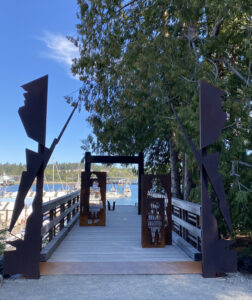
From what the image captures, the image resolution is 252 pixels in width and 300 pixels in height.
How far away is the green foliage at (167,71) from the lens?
555 centimetres

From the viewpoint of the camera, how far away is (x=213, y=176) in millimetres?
4230

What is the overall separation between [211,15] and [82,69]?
4439 millimetres

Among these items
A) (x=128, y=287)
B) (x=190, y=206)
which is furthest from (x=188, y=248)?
(x=128, y=287)

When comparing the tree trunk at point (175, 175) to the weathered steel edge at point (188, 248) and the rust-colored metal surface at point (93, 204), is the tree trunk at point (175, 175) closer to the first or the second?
the rust-colored metal surface at point (93, 204)

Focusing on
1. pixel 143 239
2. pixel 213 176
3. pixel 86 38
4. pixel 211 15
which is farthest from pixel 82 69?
pixel 213 176

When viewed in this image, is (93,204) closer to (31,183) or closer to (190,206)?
(190,206)

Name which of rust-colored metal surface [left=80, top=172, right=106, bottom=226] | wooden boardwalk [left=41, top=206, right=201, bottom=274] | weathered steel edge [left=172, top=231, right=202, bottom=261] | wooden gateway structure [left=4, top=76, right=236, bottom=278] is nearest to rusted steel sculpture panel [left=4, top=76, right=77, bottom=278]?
wooden gateway structure [left=4, top=76, right=236, bottom=278]

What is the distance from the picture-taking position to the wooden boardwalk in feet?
14.0

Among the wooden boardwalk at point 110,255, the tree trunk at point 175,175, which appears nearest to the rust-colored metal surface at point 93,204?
the wooden boardwalk at point 110,255

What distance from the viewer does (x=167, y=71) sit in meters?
7.29

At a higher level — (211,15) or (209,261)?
(211,15)

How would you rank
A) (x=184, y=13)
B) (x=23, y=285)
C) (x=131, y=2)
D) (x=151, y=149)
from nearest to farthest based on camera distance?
(x=23, y=285)
(x=184, y=13)
(x=131, y=2)
(x=151, y=149)

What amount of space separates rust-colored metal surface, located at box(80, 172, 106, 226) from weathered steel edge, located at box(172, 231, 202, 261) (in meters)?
2.77

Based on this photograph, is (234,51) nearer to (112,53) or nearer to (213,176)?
(112,53)
